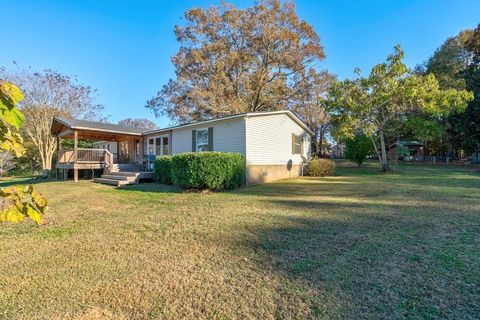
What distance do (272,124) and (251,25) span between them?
12780mm

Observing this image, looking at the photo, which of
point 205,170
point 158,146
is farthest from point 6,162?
point 205,170

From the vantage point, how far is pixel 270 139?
1326 cm

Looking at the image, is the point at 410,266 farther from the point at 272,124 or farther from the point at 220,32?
the point at 220,32

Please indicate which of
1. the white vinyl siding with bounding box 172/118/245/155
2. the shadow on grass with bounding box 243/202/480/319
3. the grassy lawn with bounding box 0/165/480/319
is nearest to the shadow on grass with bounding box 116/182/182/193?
the white vinyl siding with bounding box 172/118/245/155

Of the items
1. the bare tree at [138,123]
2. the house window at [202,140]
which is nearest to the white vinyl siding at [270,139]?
the house window at [202,140]

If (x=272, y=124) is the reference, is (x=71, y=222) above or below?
below

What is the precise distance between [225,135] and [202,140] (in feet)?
6.11

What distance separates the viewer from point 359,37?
18672mm

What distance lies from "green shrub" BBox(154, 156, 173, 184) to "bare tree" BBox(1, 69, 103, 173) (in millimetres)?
17774

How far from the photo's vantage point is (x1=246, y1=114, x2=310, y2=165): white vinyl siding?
39.9 feet

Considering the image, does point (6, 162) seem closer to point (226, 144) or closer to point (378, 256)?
point (226, 144)

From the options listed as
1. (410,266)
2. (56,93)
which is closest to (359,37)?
(410,266)

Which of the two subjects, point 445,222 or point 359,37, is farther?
point 359,37

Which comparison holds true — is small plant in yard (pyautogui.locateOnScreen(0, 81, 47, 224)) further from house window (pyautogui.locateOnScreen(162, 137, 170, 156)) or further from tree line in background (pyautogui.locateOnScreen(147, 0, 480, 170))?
tree line in background (pyautogui.locateOnScreen(147, 0, 480, 170))
